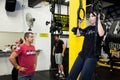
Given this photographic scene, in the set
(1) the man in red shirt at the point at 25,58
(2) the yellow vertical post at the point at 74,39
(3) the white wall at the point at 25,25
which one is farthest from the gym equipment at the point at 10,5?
(2) the yellow vertical post at the point at 74,39

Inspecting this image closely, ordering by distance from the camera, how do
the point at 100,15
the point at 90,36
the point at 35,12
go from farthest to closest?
the point at 35,12, the point at 90,36, the point at 100,15

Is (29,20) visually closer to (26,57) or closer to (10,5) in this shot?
(10,5)

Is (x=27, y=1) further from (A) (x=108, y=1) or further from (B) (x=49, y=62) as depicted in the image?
(A) (x=108, y=1)

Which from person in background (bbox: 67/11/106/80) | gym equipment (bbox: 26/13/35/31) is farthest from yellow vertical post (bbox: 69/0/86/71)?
gym equipment (bbox: 26/13/35/31)

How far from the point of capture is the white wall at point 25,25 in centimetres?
721

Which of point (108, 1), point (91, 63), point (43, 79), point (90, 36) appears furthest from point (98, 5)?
point (108, 1)

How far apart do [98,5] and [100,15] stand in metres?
0.20

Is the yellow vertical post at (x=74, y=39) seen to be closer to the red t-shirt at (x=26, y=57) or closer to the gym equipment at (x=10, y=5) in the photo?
the red t-shirt at (x=26, y=57)

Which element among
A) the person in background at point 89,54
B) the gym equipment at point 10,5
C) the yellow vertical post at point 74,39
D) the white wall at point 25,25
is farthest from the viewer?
the white wall at point 25,25

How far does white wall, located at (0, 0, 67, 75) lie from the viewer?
7207 mm

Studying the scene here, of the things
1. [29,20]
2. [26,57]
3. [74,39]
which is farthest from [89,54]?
[29,20]

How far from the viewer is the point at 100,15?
7.59 feet

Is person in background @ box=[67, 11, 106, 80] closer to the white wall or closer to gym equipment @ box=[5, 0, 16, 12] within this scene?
gym equipment @ box=[5, 0, 16, 12]

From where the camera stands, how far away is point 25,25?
7.63 metres
